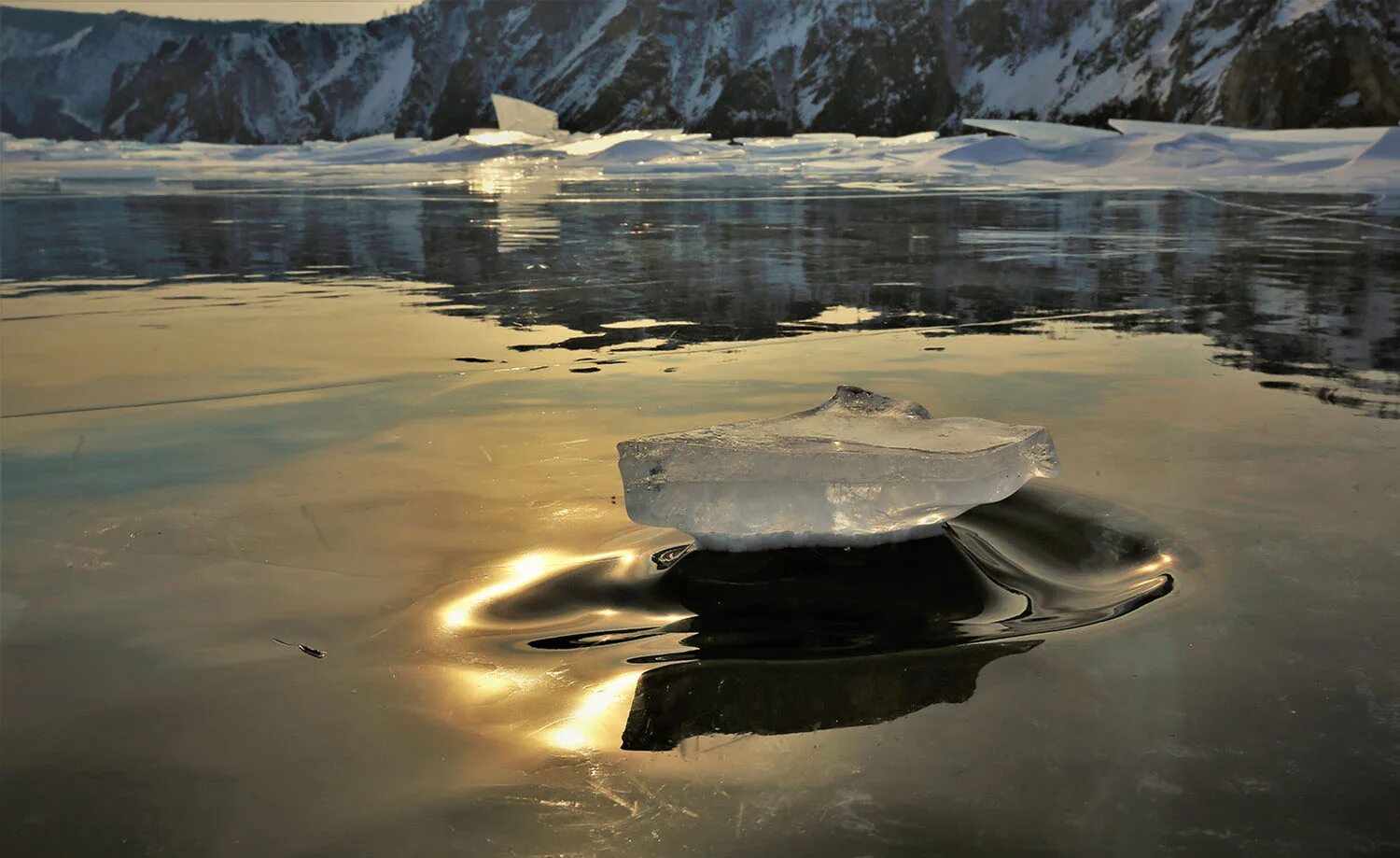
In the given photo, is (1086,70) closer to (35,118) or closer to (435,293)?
(435,293)

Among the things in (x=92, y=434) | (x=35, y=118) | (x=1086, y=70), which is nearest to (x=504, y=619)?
(x=92, y=434)

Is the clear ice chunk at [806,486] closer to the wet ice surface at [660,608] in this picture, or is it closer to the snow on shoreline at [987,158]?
the wet ice surface at [660,608]

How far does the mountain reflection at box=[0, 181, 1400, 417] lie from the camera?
4.96 metres

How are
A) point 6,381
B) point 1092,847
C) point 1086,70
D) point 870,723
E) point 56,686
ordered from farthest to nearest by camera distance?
point 1086,70, point 6,381, point 56,686, point 870,723, point 1092,847

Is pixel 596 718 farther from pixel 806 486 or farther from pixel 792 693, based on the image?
pixel 806 486

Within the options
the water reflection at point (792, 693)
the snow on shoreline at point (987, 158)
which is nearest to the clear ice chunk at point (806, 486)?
the water reflection at point (792, 693)

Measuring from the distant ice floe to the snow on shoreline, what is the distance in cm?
4

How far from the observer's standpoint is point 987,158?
28.5 meters

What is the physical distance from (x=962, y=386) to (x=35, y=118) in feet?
528

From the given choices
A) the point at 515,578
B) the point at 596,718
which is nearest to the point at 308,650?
the point at 515,578

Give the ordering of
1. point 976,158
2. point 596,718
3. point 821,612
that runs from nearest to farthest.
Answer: point 596,718 → point 821,612 → point 976,158

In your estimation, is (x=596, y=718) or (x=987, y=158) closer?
(x=596, y=718)

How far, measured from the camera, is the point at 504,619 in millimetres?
1920

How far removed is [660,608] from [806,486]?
1.16 feet
